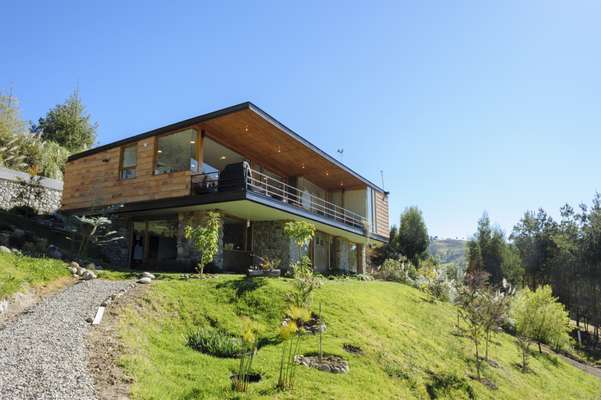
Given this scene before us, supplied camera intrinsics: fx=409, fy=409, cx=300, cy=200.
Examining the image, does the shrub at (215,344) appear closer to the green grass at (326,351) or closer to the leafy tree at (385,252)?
the green grass at (326,351)

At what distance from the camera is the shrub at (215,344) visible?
28.1ft

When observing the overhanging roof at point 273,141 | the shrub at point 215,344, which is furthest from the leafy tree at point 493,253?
the shrub at point 215,344

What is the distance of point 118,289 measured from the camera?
10.6 meters

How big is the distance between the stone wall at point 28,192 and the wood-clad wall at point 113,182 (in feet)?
4.66

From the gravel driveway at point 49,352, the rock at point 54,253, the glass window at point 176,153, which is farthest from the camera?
the glass window at point 176,153

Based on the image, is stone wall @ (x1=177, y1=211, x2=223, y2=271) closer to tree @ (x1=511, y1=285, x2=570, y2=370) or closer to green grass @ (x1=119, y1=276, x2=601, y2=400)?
green grass @ (x1=119, y1=276, x2=601, y2=400)

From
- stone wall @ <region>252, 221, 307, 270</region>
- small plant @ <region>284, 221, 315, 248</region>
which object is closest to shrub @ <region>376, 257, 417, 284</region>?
stone wall @ <region>252, 221, 307, 270</region>

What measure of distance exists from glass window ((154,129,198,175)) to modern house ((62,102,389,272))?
4 centimetres

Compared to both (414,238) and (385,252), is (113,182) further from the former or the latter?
(414,238)

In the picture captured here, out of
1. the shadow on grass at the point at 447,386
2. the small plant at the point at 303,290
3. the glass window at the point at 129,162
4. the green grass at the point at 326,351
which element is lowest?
the shadow on grass at the point at 447,386

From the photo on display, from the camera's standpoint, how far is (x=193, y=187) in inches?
672

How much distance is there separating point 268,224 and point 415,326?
9.06 metres

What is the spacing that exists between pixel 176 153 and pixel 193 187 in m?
2.25

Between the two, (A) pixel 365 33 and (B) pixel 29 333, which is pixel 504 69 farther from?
(B) pixel 29 333
